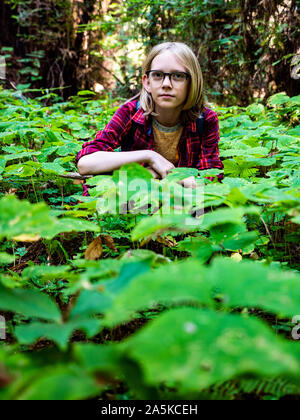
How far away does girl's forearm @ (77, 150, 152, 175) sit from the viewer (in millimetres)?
2131

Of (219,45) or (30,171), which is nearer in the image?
(30,171)

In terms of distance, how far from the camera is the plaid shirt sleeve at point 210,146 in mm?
2537

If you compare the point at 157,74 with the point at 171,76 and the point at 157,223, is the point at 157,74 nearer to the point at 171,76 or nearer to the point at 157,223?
the point at 171,76

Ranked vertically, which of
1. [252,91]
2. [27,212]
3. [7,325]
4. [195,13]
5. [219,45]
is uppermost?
[195,13]

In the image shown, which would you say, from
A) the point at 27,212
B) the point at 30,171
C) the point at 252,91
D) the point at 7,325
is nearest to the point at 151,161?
the point at 30,171

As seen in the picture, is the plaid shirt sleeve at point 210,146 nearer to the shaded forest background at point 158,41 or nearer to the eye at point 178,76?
the eye at point 178,76

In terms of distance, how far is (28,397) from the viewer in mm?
525

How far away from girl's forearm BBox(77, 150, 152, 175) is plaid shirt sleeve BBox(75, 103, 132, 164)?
0.10 m

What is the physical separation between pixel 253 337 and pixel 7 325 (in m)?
1.02

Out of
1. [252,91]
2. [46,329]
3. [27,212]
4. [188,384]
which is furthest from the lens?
[252,91]

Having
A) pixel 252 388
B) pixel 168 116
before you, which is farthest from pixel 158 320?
pixel 168 116

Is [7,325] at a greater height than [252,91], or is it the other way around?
[252,91]

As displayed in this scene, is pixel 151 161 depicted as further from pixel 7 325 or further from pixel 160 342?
pixel 160 342

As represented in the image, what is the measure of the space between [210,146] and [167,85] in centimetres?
57
